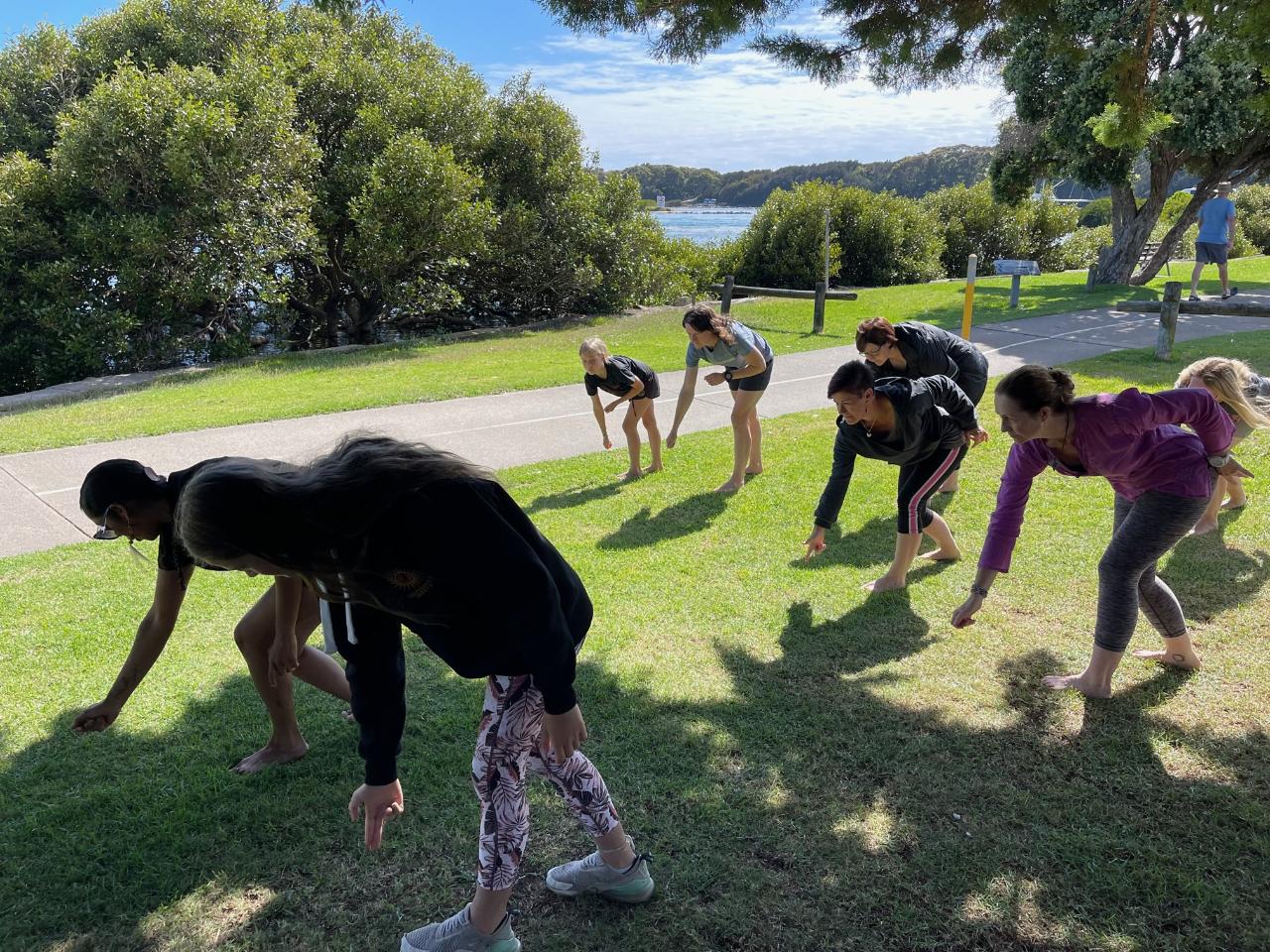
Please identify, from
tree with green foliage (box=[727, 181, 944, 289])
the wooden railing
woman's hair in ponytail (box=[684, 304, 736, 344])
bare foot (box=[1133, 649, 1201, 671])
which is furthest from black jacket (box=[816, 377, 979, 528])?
tree with green foliage (box=[727, 181, 944, 289])

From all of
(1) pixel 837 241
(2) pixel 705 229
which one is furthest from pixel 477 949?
(2) pixel 705 229

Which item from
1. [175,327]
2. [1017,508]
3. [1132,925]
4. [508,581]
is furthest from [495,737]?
[175,327]

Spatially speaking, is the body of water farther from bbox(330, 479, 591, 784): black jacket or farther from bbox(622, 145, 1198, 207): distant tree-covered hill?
bbox(330, 479, 591, 784): black jacket

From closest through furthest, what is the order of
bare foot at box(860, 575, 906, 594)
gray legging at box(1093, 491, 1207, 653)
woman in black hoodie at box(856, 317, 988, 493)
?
1. gray legging at box(1093, 491, 1207, 653)
2. bare foot at box(860, 575, 906, 594)
3. woman in black hoodie at box(856, 317, 988, 493)

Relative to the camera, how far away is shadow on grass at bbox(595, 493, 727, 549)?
6461 mm

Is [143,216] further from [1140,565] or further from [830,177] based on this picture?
[830,177]

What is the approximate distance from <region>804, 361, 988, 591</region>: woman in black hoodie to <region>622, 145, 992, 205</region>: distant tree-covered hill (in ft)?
56.7

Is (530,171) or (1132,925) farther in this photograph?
(530,171)

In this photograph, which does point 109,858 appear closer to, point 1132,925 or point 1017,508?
point 1132,925

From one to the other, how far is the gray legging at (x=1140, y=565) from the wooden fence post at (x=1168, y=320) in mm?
8843

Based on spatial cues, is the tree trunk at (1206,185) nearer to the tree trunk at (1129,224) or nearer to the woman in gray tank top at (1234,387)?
the tree trunk at (1129,224)

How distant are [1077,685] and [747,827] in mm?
1884

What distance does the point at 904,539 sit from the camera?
525cm

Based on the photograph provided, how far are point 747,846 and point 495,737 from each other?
1.26m
